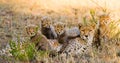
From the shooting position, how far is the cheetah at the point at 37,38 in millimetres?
8531

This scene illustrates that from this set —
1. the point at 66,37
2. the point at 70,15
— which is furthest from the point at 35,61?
the point at 70,15

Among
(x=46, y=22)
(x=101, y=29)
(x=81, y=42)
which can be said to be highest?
(x=46, y=22)

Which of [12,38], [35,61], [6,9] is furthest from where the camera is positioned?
[6,9]

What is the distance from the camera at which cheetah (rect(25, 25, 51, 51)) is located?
853 centimetres

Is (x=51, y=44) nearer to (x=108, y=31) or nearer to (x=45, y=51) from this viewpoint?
(x=45, y=51)

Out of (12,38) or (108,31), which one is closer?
(108,31)

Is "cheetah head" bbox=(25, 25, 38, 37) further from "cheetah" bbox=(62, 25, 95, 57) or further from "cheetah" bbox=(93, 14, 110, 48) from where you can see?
"cheetah" bbox=(93, 14, 110, 48)

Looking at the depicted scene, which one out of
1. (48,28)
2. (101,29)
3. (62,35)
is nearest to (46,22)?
(48,28)

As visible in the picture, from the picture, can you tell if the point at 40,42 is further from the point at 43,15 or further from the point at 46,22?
the point at 43,15

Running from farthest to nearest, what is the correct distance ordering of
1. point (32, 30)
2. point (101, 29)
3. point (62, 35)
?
1. point (101, 29)
2. point (62, 35)
3. point (32, 30)

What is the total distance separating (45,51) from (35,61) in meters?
0.24

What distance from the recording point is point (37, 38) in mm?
8562

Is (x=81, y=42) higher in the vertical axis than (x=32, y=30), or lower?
lower

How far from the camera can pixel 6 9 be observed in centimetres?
1169
